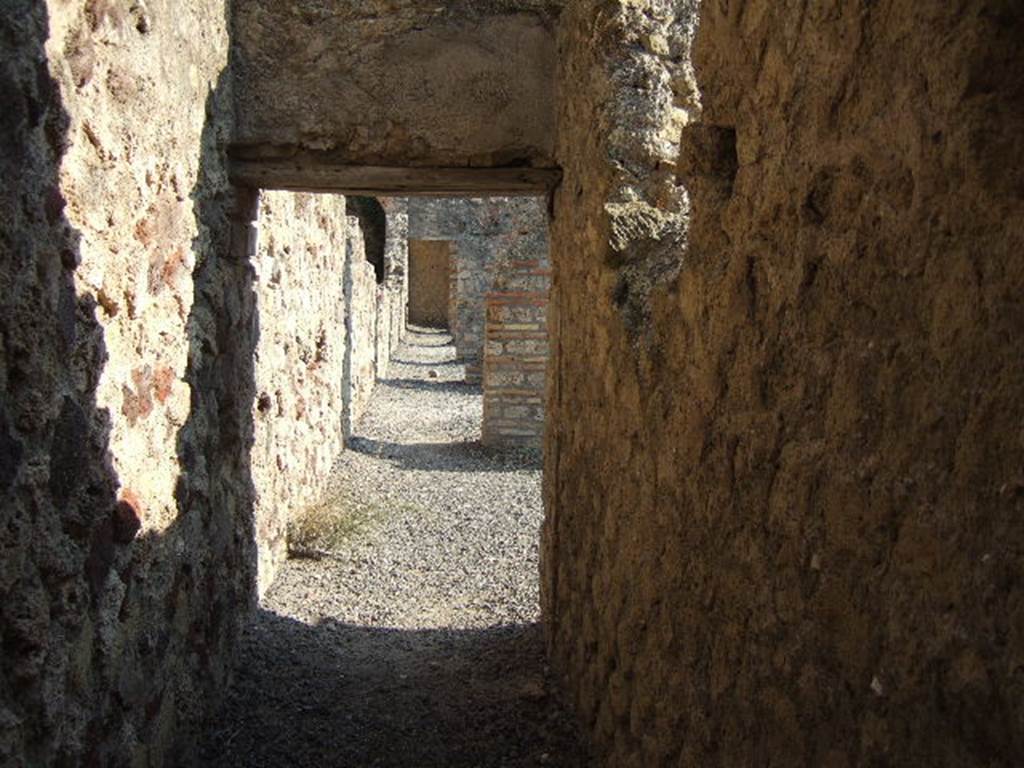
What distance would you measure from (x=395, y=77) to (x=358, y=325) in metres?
6.54

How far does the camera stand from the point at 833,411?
5.00 feet

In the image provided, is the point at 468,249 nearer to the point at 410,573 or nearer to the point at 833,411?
the point at 410,573

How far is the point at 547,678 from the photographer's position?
157 inches

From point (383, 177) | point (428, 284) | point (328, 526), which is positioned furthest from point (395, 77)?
point (428, 284)

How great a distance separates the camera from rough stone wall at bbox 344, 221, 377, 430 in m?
9.15

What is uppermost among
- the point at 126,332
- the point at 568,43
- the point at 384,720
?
the point at 568,43

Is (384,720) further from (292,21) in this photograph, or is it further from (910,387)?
(910,387)

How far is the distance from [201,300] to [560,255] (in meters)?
1.37

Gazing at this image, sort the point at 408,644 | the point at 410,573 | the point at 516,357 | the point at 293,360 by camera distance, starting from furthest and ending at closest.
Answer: the point at 516,357
the point at 293,360
the point at 410,573
the point at 408,644

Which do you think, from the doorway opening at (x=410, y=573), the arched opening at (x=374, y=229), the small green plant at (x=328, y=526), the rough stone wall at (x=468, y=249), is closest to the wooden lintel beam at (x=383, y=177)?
the doorway opening at (x=410, y=573)

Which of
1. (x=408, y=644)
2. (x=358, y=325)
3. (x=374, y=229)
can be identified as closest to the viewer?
(x=408, y=644)

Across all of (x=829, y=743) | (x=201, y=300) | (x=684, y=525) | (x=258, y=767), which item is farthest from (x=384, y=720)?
(x=829, y=743)

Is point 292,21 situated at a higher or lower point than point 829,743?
higher

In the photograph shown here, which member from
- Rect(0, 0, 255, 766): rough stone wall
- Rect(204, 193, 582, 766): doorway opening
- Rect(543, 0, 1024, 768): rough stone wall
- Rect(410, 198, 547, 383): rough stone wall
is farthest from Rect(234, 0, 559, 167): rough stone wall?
Rect(410, 198, 547, 383): rough stone wall
